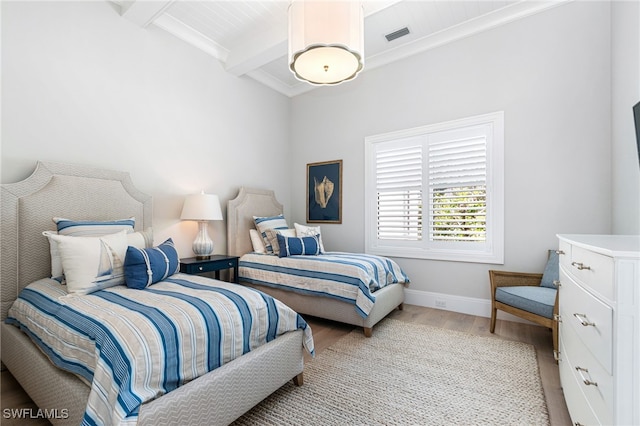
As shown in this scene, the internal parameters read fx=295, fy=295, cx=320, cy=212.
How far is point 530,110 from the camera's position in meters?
2.99

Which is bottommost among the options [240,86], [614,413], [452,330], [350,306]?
[452,330]

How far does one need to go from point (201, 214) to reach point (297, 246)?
110 centimetres

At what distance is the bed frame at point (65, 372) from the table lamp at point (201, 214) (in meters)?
0.37

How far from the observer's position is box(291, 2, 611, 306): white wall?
2.71 metres

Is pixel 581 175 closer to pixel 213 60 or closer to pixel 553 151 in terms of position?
pixel 553 151

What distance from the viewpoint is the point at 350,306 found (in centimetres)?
280

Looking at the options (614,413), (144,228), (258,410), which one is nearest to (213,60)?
(144,228)

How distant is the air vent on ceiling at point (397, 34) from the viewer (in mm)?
3342

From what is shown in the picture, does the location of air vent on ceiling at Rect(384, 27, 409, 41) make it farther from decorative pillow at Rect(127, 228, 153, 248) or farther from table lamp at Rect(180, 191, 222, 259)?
decorative pillow at Rect(127, 228, 153, 248)

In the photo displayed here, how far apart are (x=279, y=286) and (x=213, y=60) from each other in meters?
2.88

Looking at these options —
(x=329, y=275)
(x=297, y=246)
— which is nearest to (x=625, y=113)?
(x=329, y=275)

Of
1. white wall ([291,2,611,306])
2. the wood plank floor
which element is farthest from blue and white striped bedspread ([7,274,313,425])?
white wall ([291,2,611,306])

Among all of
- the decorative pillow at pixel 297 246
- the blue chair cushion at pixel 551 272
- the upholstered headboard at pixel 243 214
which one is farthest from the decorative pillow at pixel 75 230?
the blue chair cushion at pixel 551 272

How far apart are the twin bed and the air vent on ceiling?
8.71 feet
